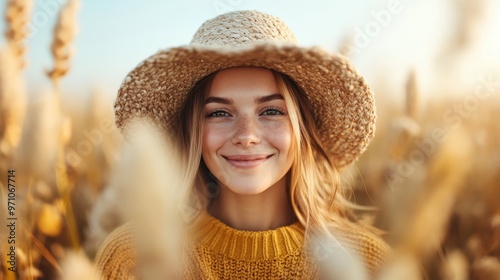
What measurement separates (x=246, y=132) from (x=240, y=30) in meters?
0.21

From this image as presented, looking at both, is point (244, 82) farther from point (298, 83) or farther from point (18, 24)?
point (18, 24)

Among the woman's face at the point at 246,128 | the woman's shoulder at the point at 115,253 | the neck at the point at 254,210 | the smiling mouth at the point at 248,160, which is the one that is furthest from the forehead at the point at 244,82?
the woman's shoulder at the point at 115,253

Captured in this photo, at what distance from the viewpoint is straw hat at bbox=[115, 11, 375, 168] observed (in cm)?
91

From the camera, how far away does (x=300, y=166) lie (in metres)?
1.15

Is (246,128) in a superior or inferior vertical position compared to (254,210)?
superior

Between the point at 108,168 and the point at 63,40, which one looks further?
the point at 108,168

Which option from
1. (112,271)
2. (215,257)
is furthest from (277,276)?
(112,271)

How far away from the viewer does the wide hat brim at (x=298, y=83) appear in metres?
0.90

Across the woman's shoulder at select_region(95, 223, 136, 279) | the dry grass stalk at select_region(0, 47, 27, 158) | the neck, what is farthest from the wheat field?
the neck

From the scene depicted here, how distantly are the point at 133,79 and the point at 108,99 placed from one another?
7cm

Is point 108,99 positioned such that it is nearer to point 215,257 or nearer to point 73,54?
point 73,54

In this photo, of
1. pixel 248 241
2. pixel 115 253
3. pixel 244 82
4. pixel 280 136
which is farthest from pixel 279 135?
pixel 115 253

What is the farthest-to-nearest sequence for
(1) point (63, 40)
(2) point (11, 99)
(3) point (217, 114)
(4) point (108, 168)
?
1. (3) point (217, 114)
2. (4) point (108, 168)
3. (1) point (63, 40)
4. (2) point (11, 99)

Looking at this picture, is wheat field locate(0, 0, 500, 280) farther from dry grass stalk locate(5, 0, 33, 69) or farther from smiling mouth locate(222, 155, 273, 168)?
smiling mouth locate(222, 155, 273, 168)
